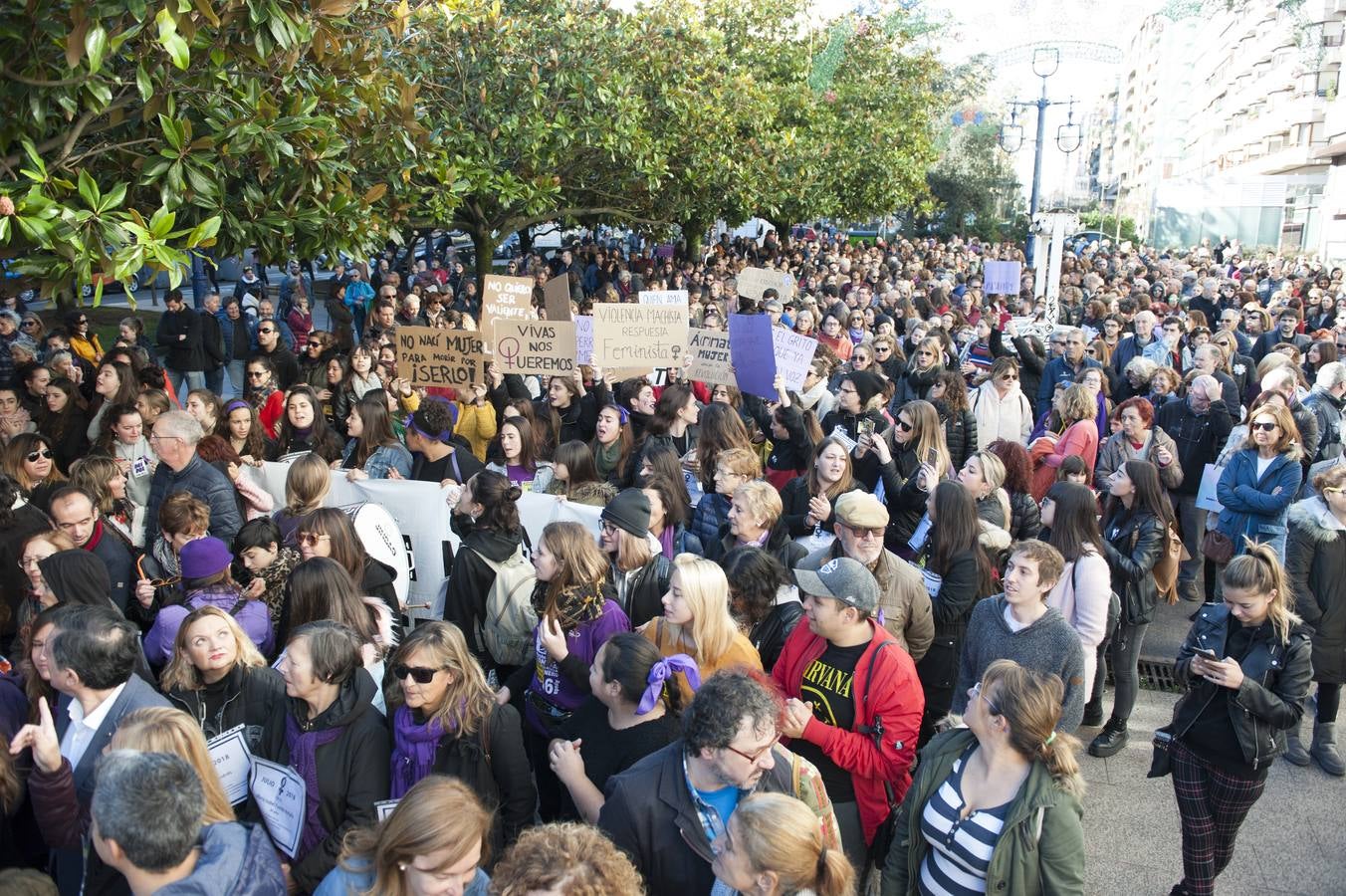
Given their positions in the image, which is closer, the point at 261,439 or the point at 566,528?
the point at 566,528

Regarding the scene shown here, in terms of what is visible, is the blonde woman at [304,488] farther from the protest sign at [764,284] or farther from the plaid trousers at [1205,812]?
the protest sign at [764,284]

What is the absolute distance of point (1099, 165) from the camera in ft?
459

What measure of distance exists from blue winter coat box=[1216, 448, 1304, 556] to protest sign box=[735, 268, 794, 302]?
894 cm

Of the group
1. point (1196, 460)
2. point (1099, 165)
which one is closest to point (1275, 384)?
point (1196, 460)

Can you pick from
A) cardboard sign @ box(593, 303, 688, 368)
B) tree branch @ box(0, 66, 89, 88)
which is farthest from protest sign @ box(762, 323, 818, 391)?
tree branch @ box(0, 66, 89, 88)

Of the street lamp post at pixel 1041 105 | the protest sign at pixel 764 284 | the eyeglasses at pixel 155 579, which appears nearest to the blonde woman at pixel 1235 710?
the eyeglasses at pixel 155 579

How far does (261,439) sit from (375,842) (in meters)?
5.09

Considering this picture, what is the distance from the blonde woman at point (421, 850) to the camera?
2707mm

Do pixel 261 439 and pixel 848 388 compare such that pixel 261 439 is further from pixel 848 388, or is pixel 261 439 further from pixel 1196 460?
pixel 1196 460

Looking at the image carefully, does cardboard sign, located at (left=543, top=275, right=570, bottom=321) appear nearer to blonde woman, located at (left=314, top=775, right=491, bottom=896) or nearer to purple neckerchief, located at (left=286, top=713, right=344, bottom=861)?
purple neckerchief, located at (left=286, top=713, right=344, bottom=861)

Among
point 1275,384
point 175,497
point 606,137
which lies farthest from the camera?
point 606,137

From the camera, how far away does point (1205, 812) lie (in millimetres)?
4293

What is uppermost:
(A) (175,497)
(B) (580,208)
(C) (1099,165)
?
(C) (1099,165)

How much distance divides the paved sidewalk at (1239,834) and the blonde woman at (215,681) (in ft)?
11.5
